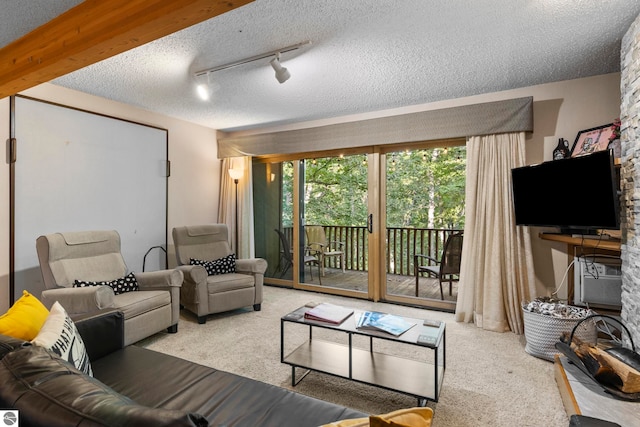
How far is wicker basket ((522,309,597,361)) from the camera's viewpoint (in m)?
2.46

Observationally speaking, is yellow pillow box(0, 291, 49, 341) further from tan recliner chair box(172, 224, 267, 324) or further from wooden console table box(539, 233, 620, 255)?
wooden console table box(539, 233, 620, 255)

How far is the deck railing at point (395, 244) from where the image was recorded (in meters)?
4.06

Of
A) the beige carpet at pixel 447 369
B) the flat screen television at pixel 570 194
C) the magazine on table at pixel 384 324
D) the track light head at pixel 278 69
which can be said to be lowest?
the beige carpet at pixel 447 369

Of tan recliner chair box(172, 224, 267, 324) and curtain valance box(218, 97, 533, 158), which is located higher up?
curtain valance box(218, 97, 533, 158)

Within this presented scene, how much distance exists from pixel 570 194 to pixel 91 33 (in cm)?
341

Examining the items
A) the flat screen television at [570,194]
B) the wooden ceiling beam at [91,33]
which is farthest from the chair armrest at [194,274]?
the flat screen television at [570,194]

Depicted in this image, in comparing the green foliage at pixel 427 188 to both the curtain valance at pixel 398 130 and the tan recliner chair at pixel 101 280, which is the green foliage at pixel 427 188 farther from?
the tan recliner chair at pixel 101 280

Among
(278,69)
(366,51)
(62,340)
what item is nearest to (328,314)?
(62,340)

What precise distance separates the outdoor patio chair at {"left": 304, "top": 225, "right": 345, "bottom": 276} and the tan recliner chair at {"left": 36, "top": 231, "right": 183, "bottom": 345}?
1981 millimetres

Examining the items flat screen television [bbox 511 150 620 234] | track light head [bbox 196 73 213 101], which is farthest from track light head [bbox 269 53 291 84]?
flat screen television [bbox 511 150 620 234]

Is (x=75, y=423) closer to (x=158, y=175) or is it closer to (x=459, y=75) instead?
(x=459, y=75)

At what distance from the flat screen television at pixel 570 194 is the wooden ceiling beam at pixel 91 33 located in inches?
99.2

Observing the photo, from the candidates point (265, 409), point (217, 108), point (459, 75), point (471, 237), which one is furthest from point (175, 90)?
point (471, 237)

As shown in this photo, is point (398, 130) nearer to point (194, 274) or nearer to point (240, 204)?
point (240, 204)
